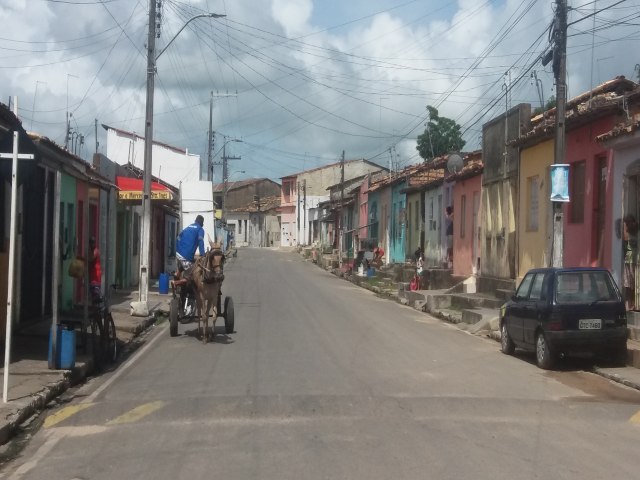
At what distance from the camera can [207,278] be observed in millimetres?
15484

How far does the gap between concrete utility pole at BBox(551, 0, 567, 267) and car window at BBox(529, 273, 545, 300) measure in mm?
1968

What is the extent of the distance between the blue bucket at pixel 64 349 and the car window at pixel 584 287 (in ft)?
25.3

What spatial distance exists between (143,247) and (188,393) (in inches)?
479

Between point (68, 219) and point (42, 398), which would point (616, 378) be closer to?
point (42, 398)

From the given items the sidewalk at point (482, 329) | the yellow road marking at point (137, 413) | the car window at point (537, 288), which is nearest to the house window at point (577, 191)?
the sidewalk at point (482, 329)

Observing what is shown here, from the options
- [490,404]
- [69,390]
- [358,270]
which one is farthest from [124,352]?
[358,270]

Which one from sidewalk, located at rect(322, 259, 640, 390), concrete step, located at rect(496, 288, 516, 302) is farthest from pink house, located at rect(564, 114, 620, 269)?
concrete step, located at rect(496, 288, 516, 302)

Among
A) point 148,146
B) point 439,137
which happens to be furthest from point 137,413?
point 439,137

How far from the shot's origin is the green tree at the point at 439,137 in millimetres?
59594

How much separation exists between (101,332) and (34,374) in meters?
1.89

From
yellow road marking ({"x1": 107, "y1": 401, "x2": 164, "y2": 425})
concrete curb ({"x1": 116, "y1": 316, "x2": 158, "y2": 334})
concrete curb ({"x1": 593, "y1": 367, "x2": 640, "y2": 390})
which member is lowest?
yellow road marking ({"x1": 107, "y1": 401, "x2": 164, "y2": 425})

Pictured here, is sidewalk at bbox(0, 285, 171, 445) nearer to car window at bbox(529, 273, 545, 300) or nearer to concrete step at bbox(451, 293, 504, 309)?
car window at bbox(529, 273, 545, 300)

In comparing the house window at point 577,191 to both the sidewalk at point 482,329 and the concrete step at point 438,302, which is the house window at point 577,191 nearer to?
the sidewalk at point 482,329

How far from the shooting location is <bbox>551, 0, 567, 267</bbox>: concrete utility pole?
16609 millimetres
